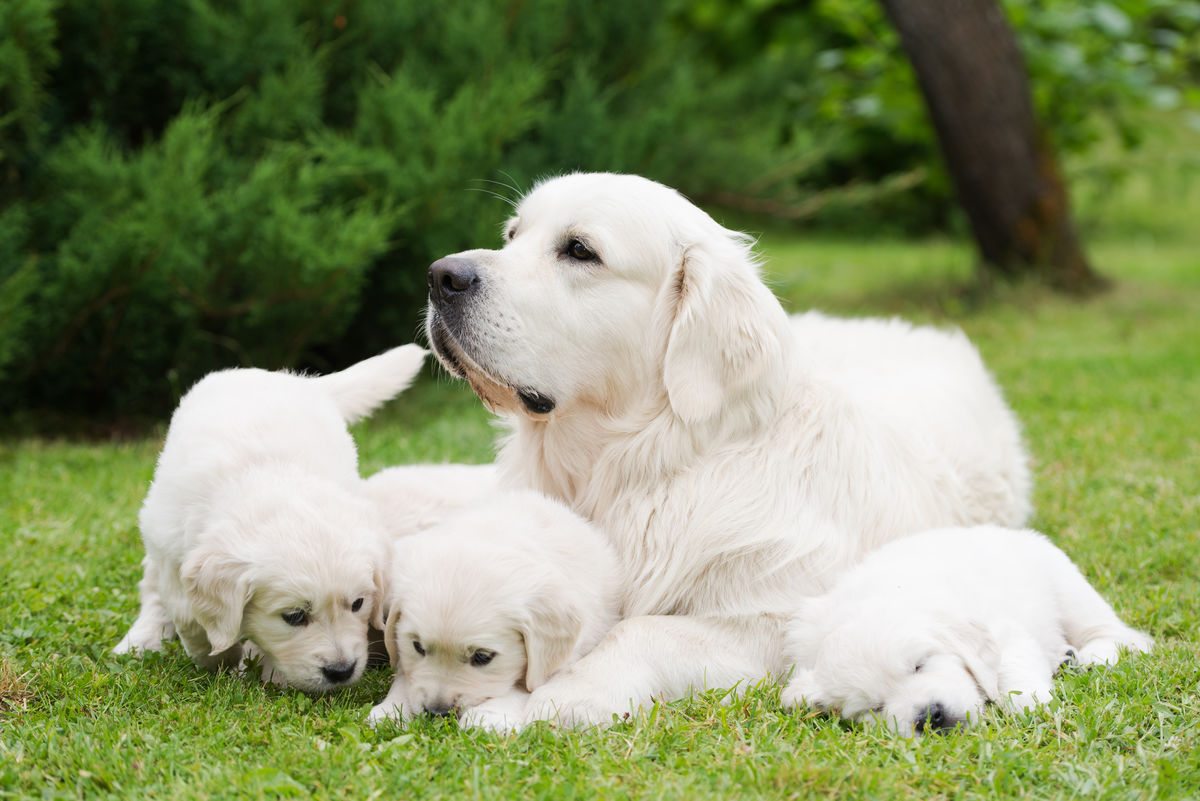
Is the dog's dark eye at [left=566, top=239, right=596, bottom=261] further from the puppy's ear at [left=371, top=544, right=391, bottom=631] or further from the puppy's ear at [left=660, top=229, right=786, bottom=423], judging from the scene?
the puppy's ear at [left=371, top=544, right=391, bottom=631]

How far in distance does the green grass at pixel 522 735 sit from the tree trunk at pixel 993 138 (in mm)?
3955

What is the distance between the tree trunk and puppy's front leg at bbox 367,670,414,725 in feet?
25.1

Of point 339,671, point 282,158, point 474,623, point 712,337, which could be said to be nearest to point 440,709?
point 474,623

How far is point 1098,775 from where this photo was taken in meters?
2.83

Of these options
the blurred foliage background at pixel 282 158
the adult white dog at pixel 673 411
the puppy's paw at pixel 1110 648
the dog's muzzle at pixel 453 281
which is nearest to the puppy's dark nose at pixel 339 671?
the adult white dog at pixel 673 411

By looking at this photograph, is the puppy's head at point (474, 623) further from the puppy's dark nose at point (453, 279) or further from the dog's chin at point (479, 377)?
the puppy's dark nose at point (453, 279)

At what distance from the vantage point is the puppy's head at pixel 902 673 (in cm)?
307

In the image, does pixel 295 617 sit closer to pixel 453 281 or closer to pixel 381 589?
pixel 381 589

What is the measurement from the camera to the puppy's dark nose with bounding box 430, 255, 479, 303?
359cm

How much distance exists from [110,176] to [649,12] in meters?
4.77

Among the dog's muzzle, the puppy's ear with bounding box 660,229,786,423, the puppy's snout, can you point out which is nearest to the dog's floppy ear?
the puppy's snout

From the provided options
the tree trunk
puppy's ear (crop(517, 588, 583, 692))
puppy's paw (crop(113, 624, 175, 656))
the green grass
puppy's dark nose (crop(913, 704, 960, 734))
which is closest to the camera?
the green grass

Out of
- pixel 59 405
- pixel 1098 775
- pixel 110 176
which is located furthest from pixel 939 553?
pixel 59 405

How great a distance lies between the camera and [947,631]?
3182 millimetres
